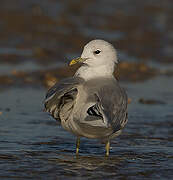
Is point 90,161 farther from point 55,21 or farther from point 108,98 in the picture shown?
point 55,21

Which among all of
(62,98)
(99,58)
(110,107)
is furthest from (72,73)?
(110,107)

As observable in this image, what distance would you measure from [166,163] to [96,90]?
1.18 meters

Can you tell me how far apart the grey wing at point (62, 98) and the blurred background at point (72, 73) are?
0.61m

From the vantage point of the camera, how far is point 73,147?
7027mm

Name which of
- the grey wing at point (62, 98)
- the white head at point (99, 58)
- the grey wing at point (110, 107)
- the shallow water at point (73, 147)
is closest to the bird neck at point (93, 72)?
the white head at point (99, 58)

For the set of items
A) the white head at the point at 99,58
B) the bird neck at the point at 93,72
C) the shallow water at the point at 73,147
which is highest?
the white head at the point at 99,58

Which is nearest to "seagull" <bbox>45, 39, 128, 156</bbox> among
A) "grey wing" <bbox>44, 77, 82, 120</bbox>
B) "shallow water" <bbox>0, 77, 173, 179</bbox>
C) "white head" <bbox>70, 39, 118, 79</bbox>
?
"grey wing" <bbox>44, 77, 82, 120</bbox>

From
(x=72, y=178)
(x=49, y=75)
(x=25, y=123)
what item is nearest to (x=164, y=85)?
(x=49, y=75)

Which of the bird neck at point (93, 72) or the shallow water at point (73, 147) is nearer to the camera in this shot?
→ the shallow water at point (73, 147)

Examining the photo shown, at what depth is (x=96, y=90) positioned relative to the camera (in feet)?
19.5

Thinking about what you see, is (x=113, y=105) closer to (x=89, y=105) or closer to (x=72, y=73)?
(x=89, y=105)

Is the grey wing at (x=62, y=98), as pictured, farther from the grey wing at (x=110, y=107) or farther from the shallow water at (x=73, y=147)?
the shallow water at (x=73, y=147)

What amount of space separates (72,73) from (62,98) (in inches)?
213

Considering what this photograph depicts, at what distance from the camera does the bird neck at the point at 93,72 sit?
654 centimetres
